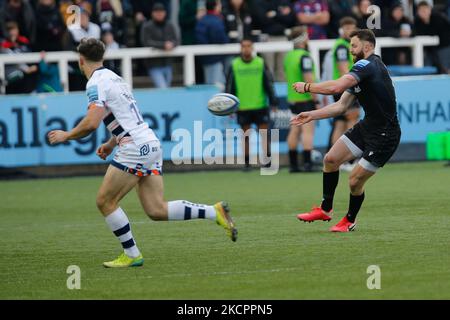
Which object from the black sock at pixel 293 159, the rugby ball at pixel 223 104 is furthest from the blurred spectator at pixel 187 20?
the rugby ball at pixel 223 104

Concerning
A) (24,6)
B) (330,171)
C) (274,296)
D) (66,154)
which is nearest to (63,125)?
(66,154)

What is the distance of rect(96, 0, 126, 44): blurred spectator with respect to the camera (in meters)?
24.4

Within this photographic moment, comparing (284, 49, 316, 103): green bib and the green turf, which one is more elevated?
(284, 49, 316, 103): green bib

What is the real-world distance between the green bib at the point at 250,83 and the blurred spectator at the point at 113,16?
349cm

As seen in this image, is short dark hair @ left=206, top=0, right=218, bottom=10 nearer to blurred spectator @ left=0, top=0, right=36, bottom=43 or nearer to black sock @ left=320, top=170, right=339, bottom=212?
blurred spectator @ left=0, top=0, right=36, bottom=43

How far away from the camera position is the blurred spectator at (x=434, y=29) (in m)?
26.2

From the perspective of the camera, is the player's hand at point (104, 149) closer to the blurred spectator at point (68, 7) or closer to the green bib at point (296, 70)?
the green bib at point (296, 70)

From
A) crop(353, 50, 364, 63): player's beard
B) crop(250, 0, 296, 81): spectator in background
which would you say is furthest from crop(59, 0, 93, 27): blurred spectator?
crop(353, 50, 364, 63): player's beard

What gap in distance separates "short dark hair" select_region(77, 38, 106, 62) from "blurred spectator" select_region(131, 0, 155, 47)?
46.8 feet

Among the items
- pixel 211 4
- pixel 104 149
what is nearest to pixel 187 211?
pixel 104 149

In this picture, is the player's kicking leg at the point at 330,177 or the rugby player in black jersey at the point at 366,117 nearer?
the rugby player in black jersey at the point at 366,117

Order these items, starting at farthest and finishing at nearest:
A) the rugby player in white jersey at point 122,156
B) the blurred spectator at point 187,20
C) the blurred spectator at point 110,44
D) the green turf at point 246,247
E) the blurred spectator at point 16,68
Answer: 1. the blurred spectator at point 187,20
2. the blurred spectator at point 110,44
3. the blurred spectator at point 16,68
4. the rugby player in white jersey at point 122,156
5. the green turf at point 246,247
